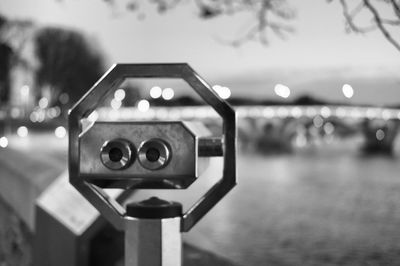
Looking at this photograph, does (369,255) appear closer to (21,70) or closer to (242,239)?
(242,239)

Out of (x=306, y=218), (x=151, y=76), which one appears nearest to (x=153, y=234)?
(x=151, y=76)

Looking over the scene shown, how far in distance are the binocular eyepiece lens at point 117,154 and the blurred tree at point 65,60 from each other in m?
3.32

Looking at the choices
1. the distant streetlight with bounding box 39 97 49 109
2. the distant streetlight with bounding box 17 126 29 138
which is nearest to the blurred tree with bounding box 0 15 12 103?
the distant streetlight with bounding box 39 97 49 109

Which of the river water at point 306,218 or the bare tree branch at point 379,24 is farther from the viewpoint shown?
the river water at point 306,218

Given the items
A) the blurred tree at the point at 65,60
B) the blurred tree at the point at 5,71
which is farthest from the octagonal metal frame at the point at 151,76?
the blurred tree at the point at 5,71

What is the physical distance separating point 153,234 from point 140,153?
0.16m

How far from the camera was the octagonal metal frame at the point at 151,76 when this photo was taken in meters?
1.15

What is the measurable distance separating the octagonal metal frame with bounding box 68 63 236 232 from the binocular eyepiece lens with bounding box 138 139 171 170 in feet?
0.37

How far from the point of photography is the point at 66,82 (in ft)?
20.8

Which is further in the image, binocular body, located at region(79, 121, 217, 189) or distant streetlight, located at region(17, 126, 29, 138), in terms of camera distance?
distant streetlight, located at region(17, 126, 29, 138)

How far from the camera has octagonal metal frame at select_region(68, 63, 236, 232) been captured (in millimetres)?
1151

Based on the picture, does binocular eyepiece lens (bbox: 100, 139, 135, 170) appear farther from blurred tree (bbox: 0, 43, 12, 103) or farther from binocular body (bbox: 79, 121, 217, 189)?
blurred tree (bbox: 0, 43, 12, 103)

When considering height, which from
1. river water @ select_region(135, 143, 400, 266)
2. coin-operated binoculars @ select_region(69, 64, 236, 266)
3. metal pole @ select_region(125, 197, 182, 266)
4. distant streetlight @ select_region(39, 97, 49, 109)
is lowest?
river water @ select_region(135, 143, 400, 266)

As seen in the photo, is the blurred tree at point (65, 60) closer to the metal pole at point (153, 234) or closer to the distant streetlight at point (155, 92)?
the distant streetlight at point (155, 92)
